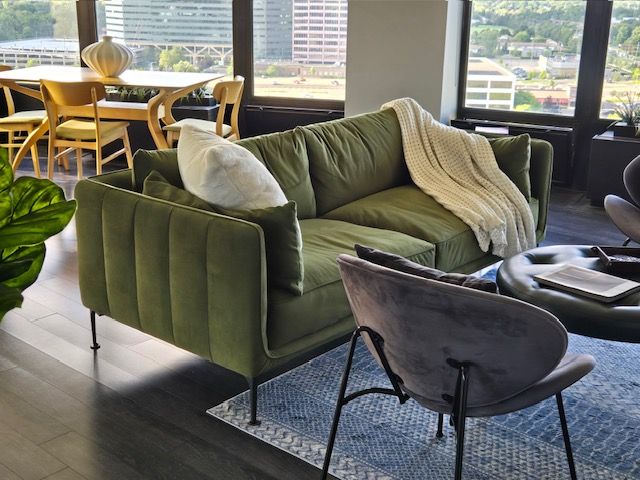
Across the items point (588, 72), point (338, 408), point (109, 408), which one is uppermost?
point (588, 72)

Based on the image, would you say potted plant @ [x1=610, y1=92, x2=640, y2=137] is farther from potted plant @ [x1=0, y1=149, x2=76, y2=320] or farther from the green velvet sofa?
potted plant @ [x1=0, y1=149, x2=76, y2=320]

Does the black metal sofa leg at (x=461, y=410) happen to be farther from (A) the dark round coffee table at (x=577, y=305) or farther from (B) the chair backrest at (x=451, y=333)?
(A) the dark round coffee table at (x=577, y=305)

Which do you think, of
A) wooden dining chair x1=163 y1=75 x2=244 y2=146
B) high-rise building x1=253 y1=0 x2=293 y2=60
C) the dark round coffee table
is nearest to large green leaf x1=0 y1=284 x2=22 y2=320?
the dark round coffee table

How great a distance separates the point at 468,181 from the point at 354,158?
598mm

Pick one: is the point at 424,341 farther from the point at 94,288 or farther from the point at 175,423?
the point at 94,288

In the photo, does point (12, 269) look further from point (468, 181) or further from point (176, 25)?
point (176, 25)

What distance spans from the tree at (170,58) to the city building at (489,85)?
2.67 meters

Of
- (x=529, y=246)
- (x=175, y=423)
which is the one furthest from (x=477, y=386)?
(x=529, y=246)

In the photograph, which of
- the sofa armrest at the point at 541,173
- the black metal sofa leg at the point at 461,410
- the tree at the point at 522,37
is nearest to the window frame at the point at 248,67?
the tree at the point at 522,37

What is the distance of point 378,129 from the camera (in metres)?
4.20

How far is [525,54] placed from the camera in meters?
6.28

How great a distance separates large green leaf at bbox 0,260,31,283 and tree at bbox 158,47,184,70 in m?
6.74

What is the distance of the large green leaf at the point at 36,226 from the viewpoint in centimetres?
97

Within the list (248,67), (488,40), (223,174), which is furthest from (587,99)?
(223,174)
